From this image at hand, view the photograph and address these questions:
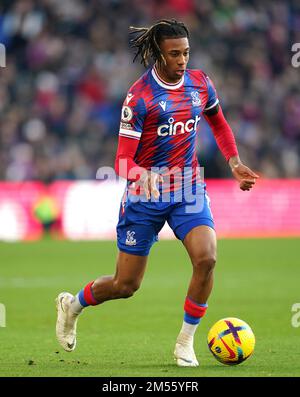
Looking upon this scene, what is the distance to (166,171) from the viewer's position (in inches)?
307

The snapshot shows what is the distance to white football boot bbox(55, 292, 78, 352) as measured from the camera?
8055mm

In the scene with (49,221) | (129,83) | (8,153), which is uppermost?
(129,83)

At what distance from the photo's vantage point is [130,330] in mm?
9758

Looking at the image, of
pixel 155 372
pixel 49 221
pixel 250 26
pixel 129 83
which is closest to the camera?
pixel 155 372

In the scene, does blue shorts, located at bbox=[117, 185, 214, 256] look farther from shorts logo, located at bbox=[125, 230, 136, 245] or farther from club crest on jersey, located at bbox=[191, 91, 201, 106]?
club crest on jersey, located at bbox=[191, 91, 201, 106]

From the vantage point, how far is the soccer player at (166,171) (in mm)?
7570

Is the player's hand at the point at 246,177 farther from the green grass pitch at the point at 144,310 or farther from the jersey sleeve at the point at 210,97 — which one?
the green grass pitch at the point at 144,310

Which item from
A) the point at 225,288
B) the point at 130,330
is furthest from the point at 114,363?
the point at 225,288

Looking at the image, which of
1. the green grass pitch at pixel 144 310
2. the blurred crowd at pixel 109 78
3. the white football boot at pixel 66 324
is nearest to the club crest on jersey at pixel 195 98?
the white football boot at pixel 66 324

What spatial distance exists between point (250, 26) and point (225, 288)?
12.6 metres

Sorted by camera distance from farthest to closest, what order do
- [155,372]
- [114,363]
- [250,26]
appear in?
[250,26] < [114,363] < [155,372]

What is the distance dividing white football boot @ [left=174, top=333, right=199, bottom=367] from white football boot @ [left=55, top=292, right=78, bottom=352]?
0.94 metres

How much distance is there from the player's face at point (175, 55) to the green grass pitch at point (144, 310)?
7.18ft

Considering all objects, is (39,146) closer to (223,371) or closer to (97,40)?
(97,40)
